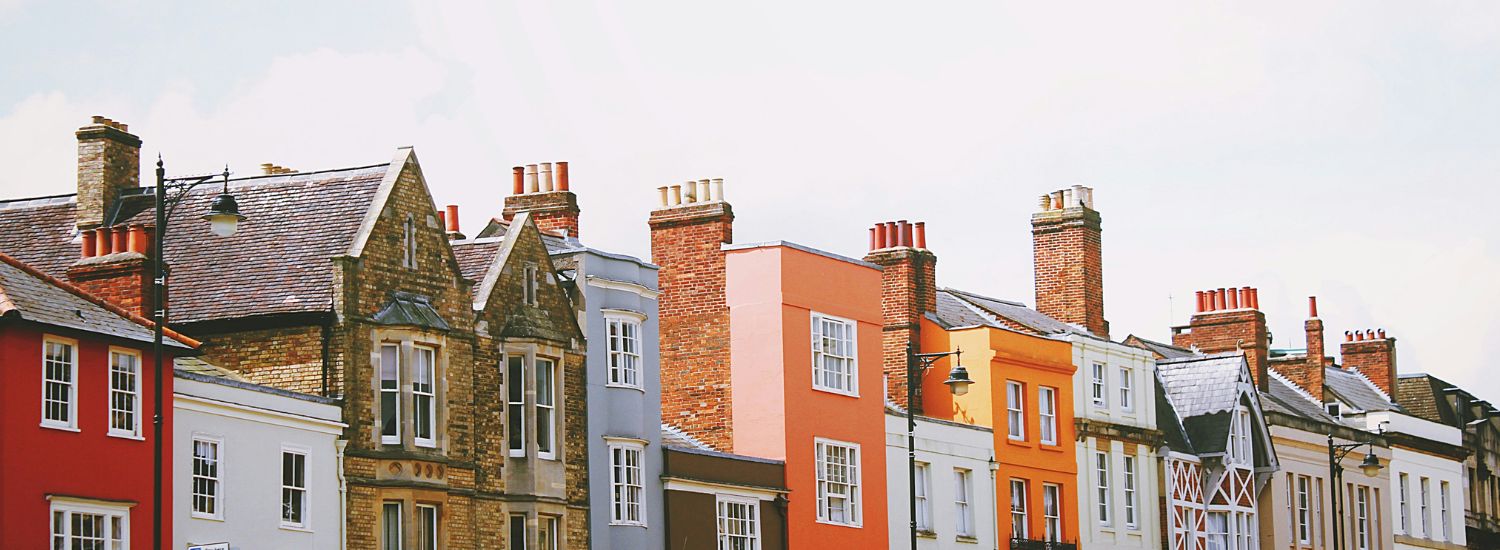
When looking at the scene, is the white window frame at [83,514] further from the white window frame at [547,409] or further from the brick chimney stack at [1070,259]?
the brick chimney stack at [1070,259]

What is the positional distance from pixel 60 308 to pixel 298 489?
6355 mm

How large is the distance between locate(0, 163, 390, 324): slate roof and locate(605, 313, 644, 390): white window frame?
667cm

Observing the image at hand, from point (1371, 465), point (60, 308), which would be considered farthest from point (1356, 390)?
point (60, 308)

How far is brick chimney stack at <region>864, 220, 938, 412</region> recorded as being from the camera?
6238 cm

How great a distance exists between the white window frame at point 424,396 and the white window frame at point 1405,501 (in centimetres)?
4763

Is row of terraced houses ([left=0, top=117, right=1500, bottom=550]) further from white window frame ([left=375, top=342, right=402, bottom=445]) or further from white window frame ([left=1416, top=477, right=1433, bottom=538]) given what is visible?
white window frame ([left=1416, top=477, right=1433, bottom=538])

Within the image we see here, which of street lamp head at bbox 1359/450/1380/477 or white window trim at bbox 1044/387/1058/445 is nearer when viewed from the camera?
white window trim at bbox 1044/387/1058/445

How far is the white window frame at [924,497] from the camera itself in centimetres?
5966

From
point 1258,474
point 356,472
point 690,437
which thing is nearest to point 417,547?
point 356,472

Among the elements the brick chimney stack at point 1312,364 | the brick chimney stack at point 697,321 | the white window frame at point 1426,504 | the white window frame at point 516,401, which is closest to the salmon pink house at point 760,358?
the brick chimney stack at point 697,321

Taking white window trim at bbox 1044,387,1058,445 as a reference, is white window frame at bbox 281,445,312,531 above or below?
below

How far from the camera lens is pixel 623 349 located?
5100 cm

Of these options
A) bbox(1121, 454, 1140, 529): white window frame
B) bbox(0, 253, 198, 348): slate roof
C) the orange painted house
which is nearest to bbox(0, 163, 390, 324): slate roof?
bbox(0, 253, 198, 348): slate roof

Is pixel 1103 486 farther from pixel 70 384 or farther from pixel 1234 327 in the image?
pixel 70 384
